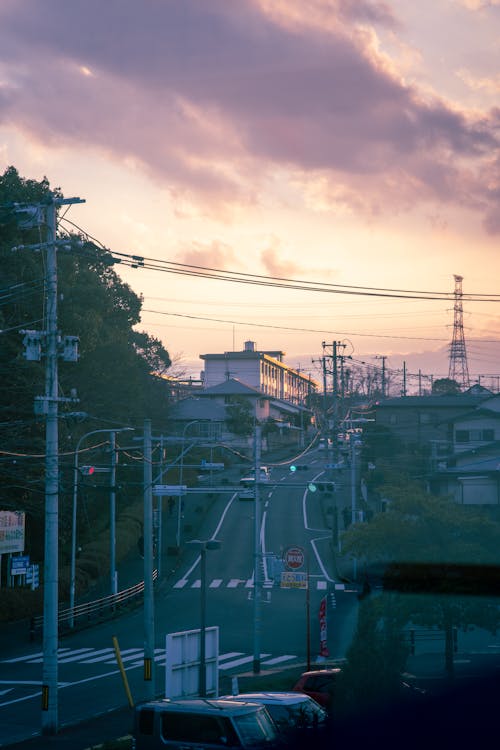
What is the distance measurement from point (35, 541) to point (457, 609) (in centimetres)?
3203

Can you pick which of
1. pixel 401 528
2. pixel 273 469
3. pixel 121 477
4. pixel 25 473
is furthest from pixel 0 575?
pixel 273 469

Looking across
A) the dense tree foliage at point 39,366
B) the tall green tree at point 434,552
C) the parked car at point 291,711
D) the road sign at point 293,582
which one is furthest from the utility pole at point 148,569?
the road sign at point 293,582

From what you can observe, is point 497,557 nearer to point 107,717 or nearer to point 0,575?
point 107,717

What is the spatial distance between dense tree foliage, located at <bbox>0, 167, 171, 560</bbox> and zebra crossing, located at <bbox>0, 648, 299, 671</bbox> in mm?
7117

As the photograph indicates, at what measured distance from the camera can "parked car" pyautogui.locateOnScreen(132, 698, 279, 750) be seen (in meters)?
15.7


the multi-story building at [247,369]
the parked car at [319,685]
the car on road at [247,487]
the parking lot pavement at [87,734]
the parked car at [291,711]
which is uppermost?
the multi-story building at [247,369]

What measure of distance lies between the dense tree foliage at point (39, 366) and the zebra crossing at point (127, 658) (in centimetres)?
712

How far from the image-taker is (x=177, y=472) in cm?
8188

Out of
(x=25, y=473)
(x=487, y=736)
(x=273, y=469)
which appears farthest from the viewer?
(x=273, y=469)

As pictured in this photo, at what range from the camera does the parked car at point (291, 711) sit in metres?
17.9

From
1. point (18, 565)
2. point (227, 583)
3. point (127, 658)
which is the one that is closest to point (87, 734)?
point (127, 658)

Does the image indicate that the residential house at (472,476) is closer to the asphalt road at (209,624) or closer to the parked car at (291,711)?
the asphalt road at (209,624)

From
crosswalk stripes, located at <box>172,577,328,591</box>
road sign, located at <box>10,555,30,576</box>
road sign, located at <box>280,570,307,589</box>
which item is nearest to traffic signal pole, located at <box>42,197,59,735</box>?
road sign, located at <box>280,570,307,589</box>

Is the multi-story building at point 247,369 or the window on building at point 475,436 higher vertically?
the multi-story building at point 247,369
